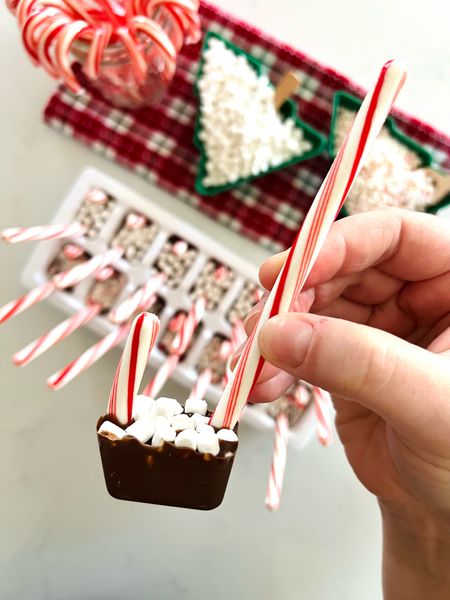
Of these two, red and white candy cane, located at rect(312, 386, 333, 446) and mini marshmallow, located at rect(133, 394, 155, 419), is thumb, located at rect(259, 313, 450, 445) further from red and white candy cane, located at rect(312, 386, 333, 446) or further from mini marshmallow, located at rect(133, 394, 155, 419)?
red and white candy cane, located at rect(312, 386, 333, 446)

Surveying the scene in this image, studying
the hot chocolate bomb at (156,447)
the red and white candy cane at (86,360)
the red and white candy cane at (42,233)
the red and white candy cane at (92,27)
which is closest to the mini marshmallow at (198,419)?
the hot chocolate bomb at (156,447)

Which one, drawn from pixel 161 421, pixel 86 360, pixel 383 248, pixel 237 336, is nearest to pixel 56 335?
pixel 86 360

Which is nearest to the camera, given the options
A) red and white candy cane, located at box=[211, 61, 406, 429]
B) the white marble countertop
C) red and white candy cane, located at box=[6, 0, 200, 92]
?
red and white candy cane, located at box=[211, 61, 406, 429]

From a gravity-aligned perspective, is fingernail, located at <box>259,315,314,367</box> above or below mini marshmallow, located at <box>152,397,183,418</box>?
above

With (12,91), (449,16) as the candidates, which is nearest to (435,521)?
(449,16)

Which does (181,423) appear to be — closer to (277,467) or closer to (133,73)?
(277,467)

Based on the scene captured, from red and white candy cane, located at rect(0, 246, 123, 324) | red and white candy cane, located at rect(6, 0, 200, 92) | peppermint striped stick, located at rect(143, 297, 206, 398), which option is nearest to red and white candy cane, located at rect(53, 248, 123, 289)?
red and white candy cane, located at rect(0, 246, 123, 324)

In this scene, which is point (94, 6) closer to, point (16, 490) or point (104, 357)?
point (104, 357)
